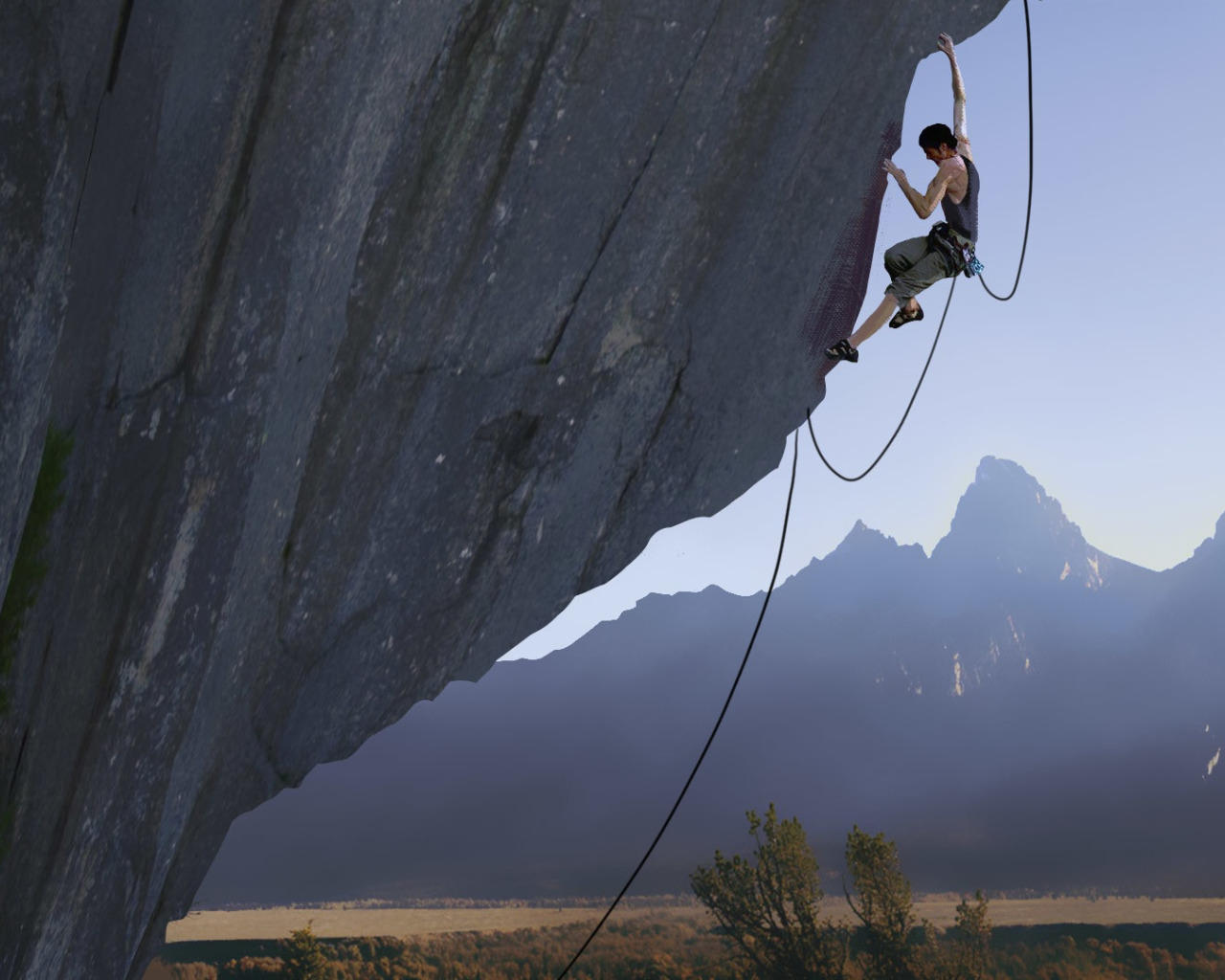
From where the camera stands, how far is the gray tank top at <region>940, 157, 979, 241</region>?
755 cm

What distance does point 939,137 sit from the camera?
7.48 m

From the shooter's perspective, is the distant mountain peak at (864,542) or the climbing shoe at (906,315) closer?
the climbing shoe at (906,315)

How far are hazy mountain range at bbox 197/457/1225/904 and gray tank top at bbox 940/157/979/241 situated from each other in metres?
32.6

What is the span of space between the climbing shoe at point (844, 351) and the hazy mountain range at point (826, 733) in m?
31.5

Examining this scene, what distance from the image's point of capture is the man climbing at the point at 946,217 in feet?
24.2

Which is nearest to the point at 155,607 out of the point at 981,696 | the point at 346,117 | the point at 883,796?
the point at 346,117

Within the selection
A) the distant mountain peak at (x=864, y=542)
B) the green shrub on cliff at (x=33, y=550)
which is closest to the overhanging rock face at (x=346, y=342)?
the green shrub on cliff at (x=33, y=550)

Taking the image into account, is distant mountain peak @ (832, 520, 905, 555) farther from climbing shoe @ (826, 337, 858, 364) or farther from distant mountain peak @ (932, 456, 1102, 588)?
climbing shoe @ (826, 337, 858, 364)

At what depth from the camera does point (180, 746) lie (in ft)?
18.3

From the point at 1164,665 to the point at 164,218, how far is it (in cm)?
5327

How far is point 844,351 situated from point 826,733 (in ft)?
143

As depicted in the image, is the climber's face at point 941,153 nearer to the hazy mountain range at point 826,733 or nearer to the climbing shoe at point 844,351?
the climbing shoe at point 844,351

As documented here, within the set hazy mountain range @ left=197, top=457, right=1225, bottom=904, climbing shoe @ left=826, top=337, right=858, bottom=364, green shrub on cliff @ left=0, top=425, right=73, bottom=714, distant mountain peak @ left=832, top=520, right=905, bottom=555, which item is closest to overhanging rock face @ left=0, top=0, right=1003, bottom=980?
green shrub on cliff @ left=0, top=425, right=73, bottom=714

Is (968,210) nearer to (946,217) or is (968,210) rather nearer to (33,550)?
(946,217)
